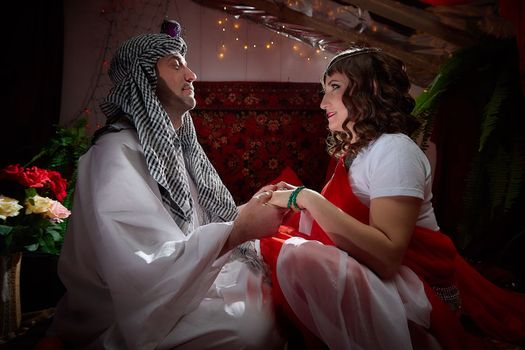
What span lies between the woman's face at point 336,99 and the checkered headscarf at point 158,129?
61 centimetres

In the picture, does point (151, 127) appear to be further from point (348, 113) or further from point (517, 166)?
point (517, 166)

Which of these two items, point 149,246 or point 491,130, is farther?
point 491,130

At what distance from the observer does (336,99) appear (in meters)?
1.62

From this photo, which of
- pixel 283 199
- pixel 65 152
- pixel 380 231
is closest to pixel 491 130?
pixel 380 231

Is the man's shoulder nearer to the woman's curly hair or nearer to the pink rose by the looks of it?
the pink rose

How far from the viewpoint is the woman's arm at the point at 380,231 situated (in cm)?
128

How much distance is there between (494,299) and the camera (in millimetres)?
1724

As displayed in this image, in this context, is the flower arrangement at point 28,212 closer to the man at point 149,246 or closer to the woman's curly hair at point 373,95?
the man at point 149,246

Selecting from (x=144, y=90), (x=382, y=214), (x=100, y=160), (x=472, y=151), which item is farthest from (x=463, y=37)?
(x=100, y=160)

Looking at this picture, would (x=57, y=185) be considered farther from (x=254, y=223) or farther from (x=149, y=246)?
(x=254, y=223)

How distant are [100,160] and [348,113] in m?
0.95

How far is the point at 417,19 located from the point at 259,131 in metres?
1.35

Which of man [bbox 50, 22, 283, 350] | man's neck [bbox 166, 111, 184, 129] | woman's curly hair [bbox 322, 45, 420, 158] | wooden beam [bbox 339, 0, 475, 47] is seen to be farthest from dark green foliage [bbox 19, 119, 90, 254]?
wooden beam [bbox 339, 0, 475, 47]

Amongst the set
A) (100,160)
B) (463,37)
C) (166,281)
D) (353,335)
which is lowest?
(353,335)
